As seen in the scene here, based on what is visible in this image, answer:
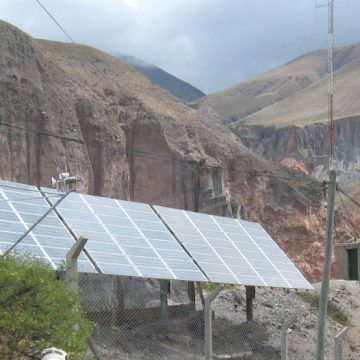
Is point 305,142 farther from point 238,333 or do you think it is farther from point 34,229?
point 34,229

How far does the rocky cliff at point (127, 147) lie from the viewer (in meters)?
47.0

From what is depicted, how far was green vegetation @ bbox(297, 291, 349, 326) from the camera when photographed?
73.8ft

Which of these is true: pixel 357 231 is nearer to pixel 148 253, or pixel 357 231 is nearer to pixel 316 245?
pixel 316 245

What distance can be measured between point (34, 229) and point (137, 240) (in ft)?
7.66

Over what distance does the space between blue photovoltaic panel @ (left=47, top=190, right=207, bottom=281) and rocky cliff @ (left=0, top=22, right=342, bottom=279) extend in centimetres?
2969

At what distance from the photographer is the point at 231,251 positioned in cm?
1616

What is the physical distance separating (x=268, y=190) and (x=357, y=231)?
32.8ft

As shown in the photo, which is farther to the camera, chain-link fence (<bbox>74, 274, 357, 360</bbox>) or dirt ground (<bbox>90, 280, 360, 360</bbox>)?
dirt ground (<bbox>90, 280, 360, 360</bbox>)

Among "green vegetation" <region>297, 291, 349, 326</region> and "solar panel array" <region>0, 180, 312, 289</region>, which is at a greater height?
"solar panel array" <region>0, 180, 312, 289</region>

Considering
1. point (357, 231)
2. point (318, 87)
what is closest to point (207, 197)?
point (357, 231)

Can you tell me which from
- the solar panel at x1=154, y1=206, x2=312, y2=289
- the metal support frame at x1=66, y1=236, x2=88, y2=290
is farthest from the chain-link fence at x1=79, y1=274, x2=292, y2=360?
the metal support frame at x1=66, y1=236, x2=88, y2=290

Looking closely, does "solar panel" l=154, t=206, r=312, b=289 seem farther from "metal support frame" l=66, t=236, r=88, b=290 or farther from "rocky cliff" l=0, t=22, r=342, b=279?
"rocky cliff" l=0, t=22, r=342, b=279

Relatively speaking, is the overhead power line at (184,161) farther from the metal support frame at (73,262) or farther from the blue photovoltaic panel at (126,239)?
the metal support frame at (73,262)

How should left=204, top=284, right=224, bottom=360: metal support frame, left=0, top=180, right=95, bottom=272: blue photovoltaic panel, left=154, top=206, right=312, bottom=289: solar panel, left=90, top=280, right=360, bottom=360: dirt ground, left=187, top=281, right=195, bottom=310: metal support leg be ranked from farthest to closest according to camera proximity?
left=187, top=281, right=195, bottom=310: metal support leg → left=154, top=206, right=312, bottom=289: solar panel → left=90, top=280, right=360, bottom=360: dirt ground → left=204, top=284, right=224, bottom=360: metal support frame → left=0, top=180, right=95, bottom=272: blue photovoltaic panel
